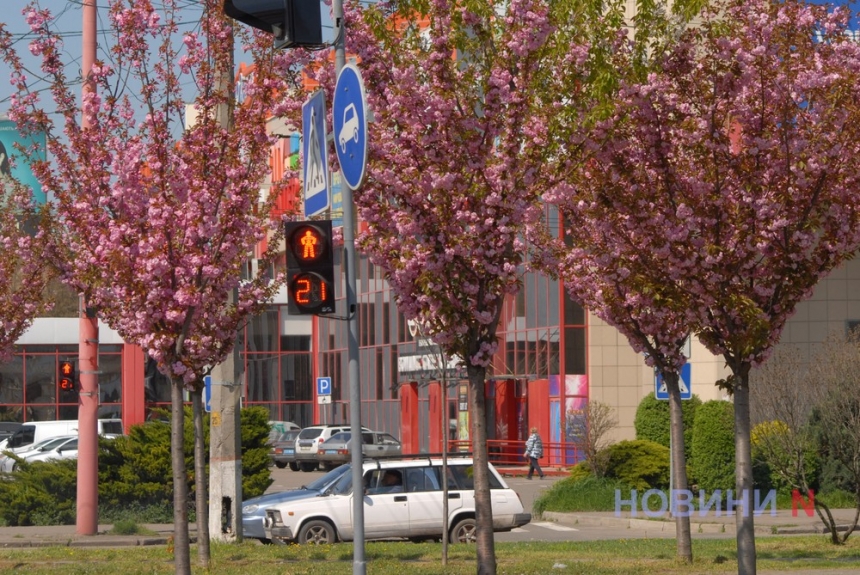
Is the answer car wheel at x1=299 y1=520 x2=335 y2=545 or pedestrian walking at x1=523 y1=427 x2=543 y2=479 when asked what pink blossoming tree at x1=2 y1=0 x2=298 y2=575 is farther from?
pedestrian walking at x1=523 y1=427 x2=543 y2=479

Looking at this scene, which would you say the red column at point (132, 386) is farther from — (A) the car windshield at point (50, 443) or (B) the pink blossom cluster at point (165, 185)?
(B) the pink blossom cluster at point (165, 185)

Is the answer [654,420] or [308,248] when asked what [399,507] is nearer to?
[654,420]

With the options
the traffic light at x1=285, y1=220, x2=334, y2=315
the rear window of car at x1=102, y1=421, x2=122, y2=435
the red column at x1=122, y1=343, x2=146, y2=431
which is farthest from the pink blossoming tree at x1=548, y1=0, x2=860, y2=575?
the red column at x1=122, y1=343, x2=146, y2=431

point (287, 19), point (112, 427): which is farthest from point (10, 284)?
point (112, 427)

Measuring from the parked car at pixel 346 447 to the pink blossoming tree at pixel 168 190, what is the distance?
3375 cm

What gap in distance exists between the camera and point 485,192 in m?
12.2

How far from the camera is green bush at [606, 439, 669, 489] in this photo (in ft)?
94.3

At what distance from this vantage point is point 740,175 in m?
12.8

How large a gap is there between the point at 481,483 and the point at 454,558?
639cm

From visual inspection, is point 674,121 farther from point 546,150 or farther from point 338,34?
point 338,34

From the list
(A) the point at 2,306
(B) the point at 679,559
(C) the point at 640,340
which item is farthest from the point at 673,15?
(A) the point at 2,306

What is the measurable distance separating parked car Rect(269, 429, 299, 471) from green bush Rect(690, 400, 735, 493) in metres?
24.1

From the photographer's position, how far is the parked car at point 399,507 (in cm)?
2211

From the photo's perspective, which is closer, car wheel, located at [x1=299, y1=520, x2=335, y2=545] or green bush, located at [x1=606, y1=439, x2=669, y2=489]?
car wheel, located at [x1=299, y1=520, x2=335, y2=545]
